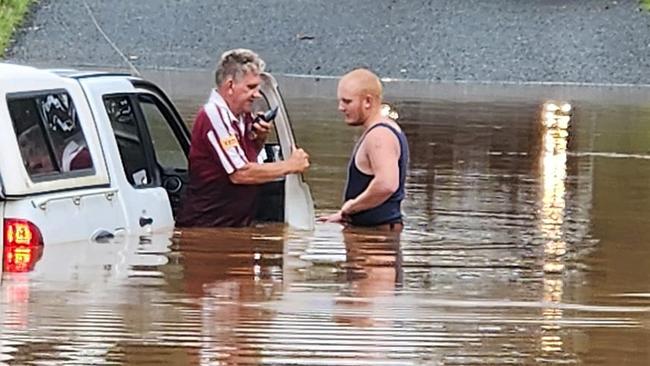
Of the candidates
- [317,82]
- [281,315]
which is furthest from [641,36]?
[281,315]

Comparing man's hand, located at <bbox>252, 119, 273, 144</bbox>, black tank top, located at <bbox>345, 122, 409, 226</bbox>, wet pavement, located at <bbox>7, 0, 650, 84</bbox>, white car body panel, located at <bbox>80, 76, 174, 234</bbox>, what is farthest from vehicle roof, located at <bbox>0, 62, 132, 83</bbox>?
wet pavement, located at <bbox>7, 0, 650, 84</bbox>

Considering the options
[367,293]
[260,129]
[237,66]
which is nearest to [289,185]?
[260,129]

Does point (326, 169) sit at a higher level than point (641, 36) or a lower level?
lower

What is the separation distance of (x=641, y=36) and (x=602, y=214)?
2911 cm

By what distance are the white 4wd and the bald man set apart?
1.82 feet

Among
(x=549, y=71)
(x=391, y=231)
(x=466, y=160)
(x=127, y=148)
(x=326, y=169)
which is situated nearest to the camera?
(x=127, y=148)

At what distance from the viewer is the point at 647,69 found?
126ft

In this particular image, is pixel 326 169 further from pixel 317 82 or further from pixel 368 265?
pixel 317 82

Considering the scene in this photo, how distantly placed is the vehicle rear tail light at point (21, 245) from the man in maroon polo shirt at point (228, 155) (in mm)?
1640

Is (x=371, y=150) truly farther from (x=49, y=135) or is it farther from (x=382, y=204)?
(x=49, y=135)

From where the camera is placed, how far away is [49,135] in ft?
Answer: 25.9

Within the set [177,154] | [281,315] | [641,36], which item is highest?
[641,36]

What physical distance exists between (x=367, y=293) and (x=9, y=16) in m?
34.6

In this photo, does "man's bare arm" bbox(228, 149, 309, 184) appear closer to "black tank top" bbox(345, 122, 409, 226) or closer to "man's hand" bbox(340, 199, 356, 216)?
"black tank top" bbox(345, 122, 409, 226)
